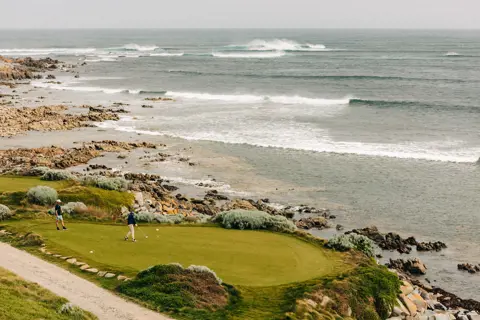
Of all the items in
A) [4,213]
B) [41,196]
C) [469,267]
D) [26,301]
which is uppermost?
[26,301]

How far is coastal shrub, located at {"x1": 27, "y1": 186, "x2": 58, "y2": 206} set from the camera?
22281 millimetres

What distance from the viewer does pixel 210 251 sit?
16.4m

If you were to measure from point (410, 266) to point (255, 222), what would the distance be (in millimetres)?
6766

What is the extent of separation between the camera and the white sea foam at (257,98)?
64562 millimetres

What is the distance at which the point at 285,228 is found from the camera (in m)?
18.7

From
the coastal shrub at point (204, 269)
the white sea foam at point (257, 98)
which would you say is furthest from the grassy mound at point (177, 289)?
the white sea foam at point (257, 98)

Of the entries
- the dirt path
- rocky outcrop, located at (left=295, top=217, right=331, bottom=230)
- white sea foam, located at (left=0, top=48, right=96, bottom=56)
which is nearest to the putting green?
the dirt path

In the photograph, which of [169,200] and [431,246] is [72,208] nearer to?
[169,200]

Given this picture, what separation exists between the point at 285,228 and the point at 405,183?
15.3 meters

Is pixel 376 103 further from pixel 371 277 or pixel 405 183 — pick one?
pixel 371 277

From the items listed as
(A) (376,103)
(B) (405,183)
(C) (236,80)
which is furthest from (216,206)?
(C) (236,80)

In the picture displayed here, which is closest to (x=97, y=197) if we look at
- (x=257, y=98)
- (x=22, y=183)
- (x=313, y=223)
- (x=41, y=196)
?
(x=41, y=196)

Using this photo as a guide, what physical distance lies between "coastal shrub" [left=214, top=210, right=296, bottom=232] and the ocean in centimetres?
656

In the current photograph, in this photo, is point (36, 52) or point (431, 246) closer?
point (431, 246)
